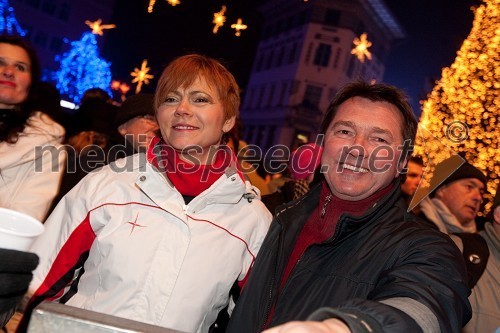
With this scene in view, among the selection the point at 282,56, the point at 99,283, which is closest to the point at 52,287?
the point at 99,283

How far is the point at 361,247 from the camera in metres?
2.09

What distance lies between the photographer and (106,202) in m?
2.42

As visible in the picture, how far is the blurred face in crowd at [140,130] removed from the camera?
14.8 ft

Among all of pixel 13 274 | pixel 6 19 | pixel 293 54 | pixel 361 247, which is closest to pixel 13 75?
pixel 13 274

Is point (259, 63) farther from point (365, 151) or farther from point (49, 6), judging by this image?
point (365, 151)

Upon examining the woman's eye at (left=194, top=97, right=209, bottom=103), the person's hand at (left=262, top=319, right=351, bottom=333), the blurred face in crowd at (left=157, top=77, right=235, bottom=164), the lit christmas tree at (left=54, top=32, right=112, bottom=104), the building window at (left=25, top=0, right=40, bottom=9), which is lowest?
the person's hand at (left=262, top=319, right=351, bottom=333)

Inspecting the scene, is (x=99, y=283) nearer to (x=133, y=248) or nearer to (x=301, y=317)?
(x=133, y=248)

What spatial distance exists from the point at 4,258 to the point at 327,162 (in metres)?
1.83

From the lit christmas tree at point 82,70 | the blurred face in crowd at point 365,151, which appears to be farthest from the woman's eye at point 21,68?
the lit christmas tree at point 82,70

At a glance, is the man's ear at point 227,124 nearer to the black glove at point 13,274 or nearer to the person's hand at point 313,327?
the black glove at point 13,274

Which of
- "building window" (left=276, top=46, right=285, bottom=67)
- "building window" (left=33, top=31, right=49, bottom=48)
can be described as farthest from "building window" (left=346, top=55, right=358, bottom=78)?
"building window" (left=33, top=31, right=49, bottom=48)

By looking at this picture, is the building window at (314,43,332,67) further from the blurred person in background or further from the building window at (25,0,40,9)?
the blurred person in background

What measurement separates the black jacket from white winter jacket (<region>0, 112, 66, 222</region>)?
1981mm

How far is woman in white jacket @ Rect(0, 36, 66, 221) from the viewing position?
11.5 feet
